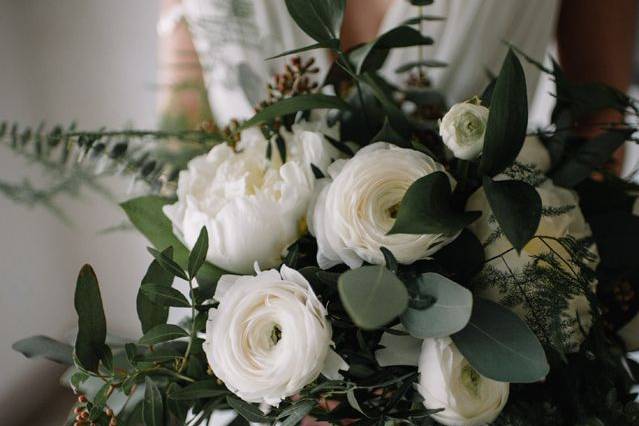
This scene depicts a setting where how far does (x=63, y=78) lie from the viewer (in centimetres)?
133

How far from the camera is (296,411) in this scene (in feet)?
1.12

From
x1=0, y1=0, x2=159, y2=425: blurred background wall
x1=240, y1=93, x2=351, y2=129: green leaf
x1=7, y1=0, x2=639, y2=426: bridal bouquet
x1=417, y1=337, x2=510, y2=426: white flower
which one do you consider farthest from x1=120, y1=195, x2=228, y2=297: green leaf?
x1=0, y1=0, x2=159, y2=425: blurred background wall

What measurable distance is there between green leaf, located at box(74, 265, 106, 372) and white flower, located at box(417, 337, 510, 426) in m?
0.22

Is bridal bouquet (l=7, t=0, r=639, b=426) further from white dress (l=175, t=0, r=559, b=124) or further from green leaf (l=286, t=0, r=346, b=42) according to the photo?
white dress (l=175, t=0, r=559, b=124)

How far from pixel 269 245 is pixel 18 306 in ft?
3.55

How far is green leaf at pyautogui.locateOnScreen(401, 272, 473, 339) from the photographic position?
0.96 ft

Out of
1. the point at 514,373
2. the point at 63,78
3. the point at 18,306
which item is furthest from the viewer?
the point at 63,78

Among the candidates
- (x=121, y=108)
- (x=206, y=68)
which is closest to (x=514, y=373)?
(x=206, y=68)

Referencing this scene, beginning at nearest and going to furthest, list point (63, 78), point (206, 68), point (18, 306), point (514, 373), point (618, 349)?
point (514, 373) → point (618, 349) → point (206, 68) → point (18, 306) → point (63, 78)

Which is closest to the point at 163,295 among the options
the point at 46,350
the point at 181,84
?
the point at 46,350

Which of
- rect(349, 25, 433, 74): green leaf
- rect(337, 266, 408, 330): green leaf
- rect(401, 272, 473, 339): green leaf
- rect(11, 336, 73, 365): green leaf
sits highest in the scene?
rect(349, 25, 433, 74): green leaf

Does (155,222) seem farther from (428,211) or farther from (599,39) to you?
(599,39)

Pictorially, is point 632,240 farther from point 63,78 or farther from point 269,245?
point 63,78

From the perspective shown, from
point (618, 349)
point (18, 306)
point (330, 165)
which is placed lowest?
point (18, 306)
